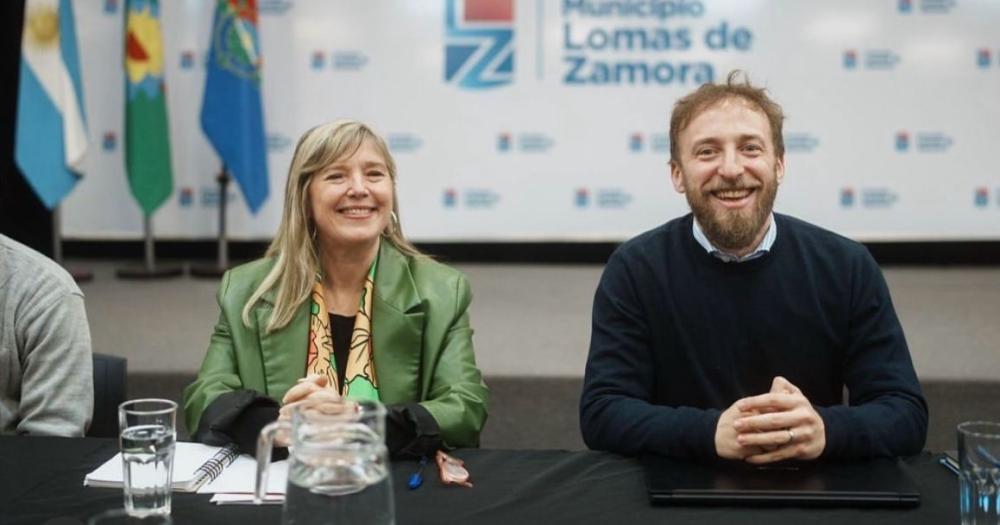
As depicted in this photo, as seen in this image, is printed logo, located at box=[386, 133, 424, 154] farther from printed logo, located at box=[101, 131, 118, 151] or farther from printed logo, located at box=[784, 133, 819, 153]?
printed logo, located at box=[784, 133, 819, 153]

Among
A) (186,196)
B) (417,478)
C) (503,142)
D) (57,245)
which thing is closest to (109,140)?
(186,196)

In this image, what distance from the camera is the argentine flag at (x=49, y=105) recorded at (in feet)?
18.1

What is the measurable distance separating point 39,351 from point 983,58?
5.50m

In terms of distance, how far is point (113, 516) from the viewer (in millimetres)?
1470

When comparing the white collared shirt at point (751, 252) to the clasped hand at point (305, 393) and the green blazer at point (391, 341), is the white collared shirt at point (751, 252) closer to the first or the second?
the green blazer at point (391, 341)

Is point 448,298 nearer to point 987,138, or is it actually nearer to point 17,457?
point 17,457

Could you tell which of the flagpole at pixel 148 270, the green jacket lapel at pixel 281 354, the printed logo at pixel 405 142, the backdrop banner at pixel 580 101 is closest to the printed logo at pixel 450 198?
the backdrop banner at pixel 580 101

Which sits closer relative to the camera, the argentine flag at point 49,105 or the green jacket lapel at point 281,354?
the green jacket lapel at point 281,354

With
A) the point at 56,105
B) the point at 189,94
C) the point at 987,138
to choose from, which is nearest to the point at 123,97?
the point at 189,94

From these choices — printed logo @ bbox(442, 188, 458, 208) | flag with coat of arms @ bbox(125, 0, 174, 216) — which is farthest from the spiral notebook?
printed logo @ bbox(442, 188, 458, 208)

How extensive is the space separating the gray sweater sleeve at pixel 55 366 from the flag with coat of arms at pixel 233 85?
3814 millimetres

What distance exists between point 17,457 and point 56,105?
4215mm

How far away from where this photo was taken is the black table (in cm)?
152

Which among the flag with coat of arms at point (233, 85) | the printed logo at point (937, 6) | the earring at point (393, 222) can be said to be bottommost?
the earring at point (393, 222)
